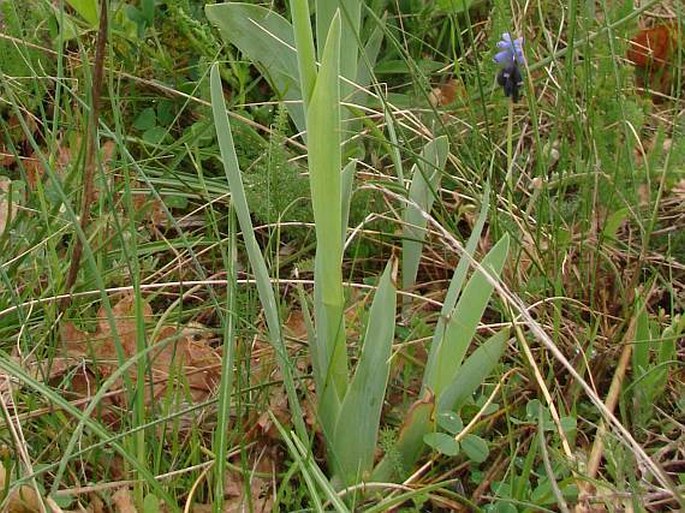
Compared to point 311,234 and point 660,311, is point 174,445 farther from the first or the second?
point 660,311

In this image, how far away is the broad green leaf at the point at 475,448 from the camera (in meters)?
1.14

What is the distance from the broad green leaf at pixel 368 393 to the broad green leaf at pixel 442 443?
0.06 m

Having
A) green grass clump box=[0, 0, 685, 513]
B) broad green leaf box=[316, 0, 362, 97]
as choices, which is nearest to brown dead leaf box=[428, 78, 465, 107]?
green grass clump box=[0, 0, 685, 513]

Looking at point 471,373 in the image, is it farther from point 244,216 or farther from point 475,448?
point 244,216

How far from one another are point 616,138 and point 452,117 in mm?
268

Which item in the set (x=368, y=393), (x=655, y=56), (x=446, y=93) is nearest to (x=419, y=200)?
(x=368, y=393)

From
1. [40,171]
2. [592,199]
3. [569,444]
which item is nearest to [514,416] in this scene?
[569,444]

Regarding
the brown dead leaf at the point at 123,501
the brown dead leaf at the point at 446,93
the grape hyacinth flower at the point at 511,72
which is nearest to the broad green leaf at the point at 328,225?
the brown dead leaf at the point at 123,501

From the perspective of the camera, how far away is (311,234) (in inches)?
60.2

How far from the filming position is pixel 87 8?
5.62 feet

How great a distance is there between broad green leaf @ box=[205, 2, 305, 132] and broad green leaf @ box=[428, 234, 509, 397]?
602 mm

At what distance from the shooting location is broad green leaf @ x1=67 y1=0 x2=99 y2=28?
1.71 m

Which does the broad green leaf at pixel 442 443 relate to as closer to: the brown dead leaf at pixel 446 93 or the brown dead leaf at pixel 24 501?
the brown dead leaf at pixel 24 501

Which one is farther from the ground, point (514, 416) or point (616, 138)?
point (616, 138)
